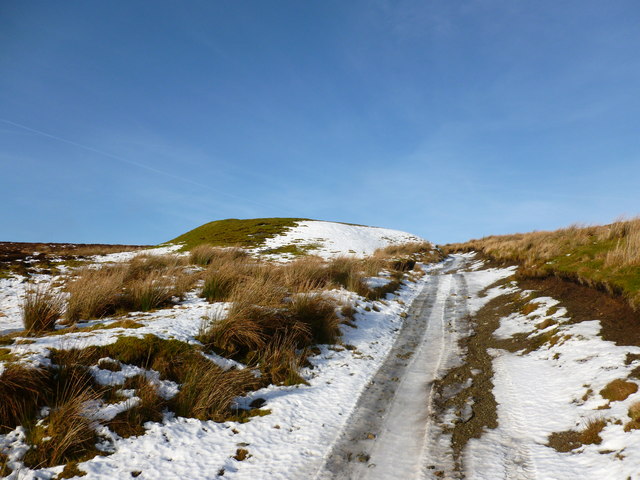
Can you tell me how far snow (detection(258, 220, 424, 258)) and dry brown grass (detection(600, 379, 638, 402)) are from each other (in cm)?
2746

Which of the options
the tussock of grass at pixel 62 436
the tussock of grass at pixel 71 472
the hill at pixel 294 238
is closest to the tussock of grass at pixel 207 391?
the tussock of grass at pixel 62 436

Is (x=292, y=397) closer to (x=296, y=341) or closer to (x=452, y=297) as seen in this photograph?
(x=296, y=341)

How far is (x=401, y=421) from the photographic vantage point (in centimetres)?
598

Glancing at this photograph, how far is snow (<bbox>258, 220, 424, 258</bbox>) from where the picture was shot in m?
37.4

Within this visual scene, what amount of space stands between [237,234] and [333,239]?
42.5 ft

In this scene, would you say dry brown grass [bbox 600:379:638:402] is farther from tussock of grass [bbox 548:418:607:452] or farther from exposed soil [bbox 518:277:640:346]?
exposed soil [bbox 518:277:640:346]

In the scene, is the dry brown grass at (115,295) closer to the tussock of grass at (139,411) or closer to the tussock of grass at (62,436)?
the tussock of grass at (139,411)

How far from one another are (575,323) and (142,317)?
35.4ft

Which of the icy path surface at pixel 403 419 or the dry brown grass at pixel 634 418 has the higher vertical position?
the dry brown grass at pixel 634 418

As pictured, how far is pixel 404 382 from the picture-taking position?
7.55 meters

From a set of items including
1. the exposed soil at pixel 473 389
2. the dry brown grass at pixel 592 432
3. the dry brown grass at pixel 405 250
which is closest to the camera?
the dry brown grass at pixel 592 432

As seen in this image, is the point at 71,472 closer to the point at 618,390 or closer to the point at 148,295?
the point at 148,295

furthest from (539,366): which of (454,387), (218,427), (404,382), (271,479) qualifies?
(218,427)

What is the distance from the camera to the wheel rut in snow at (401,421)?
186 inches
